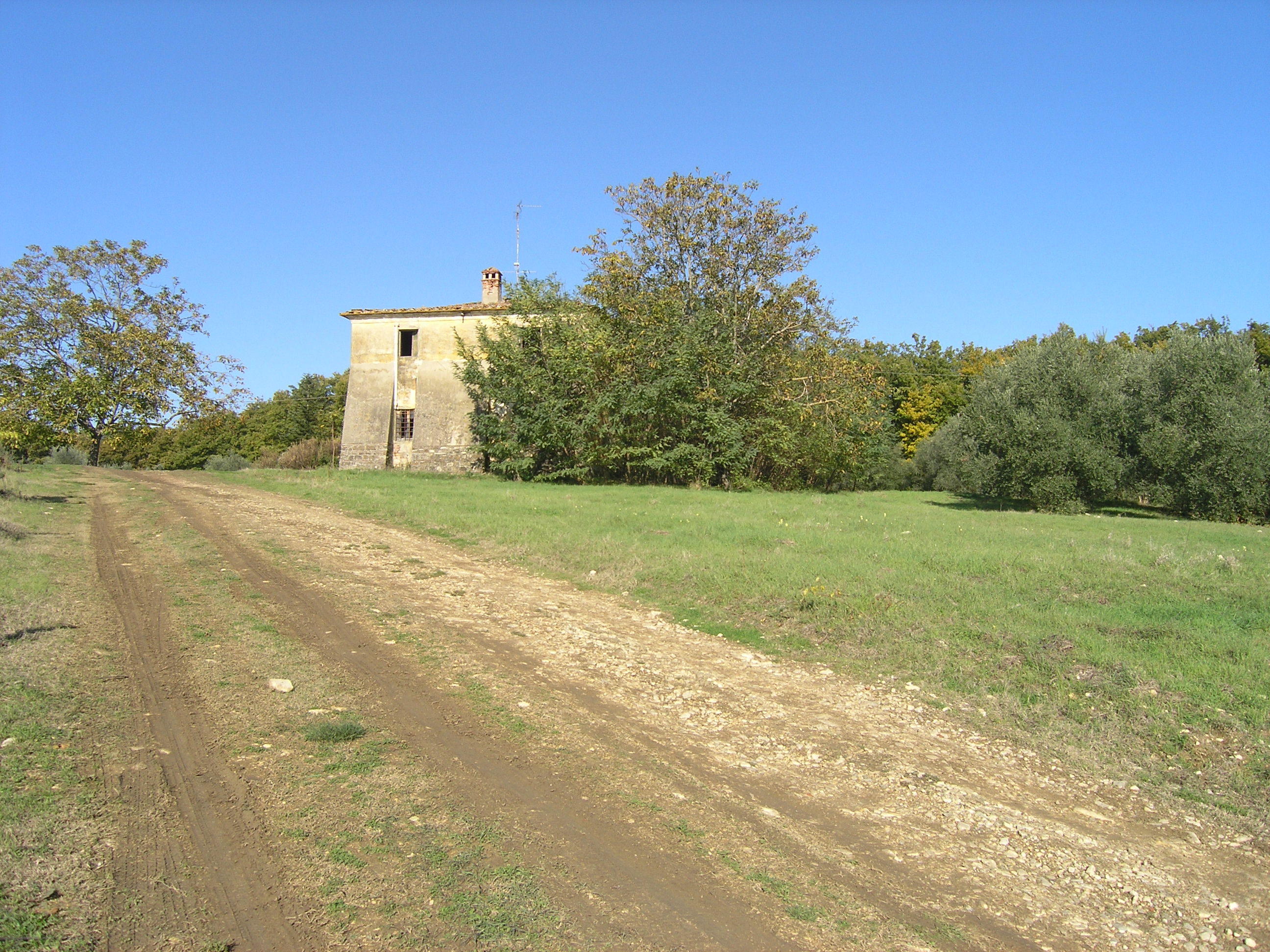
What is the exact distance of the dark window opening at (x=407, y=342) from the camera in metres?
37.8

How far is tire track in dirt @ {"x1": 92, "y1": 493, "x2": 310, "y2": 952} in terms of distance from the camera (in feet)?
10.7

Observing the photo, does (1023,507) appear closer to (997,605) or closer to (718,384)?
(718,384)

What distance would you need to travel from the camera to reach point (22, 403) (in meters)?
19.0

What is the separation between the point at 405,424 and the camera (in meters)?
37.8

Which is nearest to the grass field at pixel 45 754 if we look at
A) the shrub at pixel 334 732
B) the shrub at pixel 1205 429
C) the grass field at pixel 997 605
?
the shrub at pixel 334 732

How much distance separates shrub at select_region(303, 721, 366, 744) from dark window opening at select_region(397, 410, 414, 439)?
110 ft

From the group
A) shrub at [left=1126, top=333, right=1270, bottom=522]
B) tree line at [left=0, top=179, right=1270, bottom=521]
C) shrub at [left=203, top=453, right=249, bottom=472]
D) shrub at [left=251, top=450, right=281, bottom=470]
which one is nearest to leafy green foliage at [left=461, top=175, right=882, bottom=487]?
tree line at [left=0, top=179, right=1270, bottom=521]

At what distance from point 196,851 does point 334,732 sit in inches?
57.7

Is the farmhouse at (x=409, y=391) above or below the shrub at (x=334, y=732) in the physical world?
above

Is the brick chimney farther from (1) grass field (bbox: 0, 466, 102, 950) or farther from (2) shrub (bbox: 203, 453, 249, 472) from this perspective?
(1) grass field (bbox: 0, 466, 102, 950)

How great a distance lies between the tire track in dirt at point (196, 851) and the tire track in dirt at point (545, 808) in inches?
47.0

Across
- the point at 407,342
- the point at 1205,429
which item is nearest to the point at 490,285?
the point at 407,342

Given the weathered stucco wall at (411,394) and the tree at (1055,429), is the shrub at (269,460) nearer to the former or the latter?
the weathered stucco wall at (411,394)

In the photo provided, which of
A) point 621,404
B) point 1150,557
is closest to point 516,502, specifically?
point 621,404
